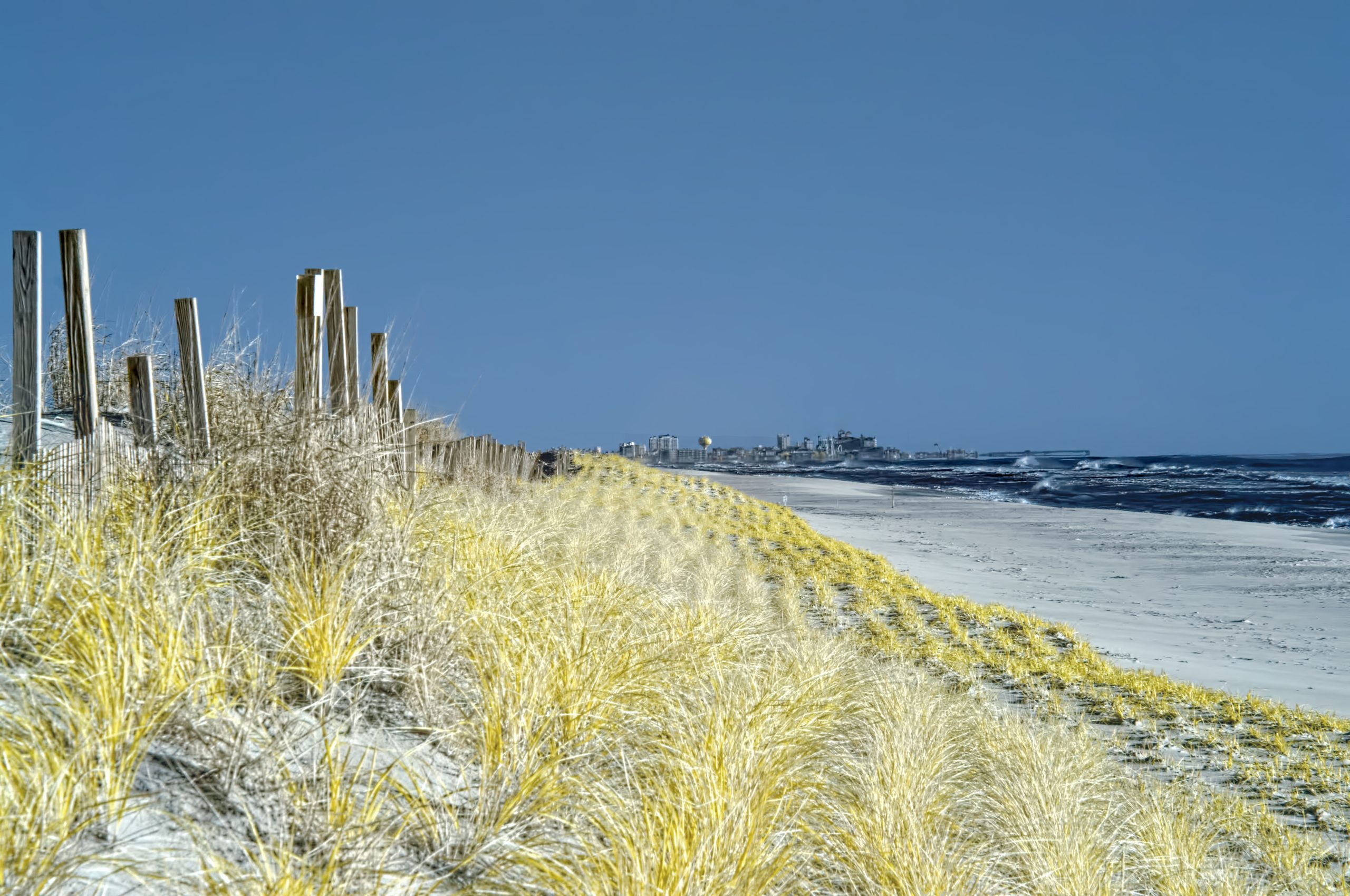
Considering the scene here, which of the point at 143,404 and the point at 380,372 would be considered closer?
the point at 143,404

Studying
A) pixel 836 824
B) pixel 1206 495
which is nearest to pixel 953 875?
pixel 836 824

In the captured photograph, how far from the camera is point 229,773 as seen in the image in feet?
7.14

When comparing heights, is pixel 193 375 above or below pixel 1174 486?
above

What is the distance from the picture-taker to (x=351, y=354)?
4906 millimetres

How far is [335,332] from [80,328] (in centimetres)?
118

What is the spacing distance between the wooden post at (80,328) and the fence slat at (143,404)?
15 centimetres

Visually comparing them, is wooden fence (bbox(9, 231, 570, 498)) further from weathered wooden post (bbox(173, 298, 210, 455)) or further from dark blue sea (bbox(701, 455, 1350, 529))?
dark blue sea (bbox(701, 455, 1350, 529))

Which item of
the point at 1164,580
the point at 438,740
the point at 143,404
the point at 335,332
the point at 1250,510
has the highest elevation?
the point at 335,332

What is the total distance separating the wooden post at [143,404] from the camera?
374cm

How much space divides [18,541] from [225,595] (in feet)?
2.26

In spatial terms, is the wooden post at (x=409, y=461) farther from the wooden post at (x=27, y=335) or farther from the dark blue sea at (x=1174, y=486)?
the dark blue sea at (x=1174, y=486)

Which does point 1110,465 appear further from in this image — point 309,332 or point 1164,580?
point 309,332

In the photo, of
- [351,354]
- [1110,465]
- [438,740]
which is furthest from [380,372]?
[1110,465]

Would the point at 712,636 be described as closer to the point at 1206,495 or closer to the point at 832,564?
the point at 832,564
